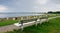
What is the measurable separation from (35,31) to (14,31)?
1933mm

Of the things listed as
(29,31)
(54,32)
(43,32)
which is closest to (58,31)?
(54,32)

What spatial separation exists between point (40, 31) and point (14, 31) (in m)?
2.45

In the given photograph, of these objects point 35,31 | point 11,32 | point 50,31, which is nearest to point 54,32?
point 50,31

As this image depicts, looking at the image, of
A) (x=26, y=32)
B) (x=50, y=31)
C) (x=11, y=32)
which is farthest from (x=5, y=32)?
(x=50, y=31)

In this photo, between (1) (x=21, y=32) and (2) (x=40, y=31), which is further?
(2) (x=40, y=31)

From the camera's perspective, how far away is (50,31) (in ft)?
51.1

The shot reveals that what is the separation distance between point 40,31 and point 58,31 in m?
1.80

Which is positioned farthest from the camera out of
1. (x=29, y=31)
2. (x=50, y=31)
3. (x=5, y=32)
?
(x=50, y=31)

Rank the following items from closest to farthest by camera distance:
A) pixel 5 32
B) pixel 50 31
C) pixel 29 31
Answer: pixel 5 32 → pixel 29 31 → pixel 50 31

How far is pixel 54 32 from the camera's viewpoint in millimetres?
15352

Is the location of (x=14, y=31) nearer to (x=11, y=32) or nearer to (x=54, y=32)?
(x=11, y=32)

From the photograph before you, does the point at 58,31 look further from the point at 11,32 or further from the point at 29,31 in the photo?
the point at 11,32

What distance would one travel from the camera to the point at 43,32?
14.9m

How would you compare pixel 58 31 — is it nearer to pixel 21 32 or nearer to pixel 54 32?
pixel 54 32
